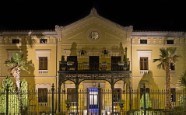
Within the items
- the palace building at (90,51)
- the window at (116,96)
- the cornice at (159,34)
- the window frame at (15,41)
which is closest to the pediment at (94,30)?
the palace building at (90,51)

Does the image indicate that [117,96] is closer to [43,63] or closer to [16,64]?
[43,63]

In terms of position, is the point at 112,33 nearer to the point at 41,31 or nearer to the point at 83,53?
the point at 83,53

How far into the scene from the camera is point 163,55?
41750mm

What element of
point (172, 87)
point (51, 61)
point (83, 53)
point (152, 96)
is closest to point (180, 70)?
point (172, 87)

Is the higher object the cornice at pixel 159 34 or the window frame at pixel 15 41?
the cornice at pixel 159 34

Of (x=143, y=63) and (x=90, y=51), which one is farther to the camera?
(x=143, y=63)

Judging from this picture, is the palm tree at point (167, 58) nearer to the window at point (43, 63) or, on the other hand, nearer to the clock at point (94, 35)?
the clock at point (94, 35)

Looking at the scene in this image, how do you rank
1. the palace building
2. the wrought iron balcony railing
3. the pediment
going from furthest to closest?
the pediment, the palace building, the wrought iron balcony railing

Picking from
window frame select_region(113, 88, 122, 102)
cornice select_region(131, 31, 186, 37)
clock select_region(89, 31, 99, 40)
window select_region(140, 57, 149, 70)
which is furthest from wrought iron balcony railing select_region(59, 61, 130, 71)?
cornice select_region(131, 31, 186, 37)

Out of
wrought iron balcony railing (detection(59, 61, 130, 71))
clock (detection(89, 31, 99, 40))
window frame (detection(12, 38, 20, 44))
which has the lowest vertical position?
wrought iron balcony railing (detection(59, 61, 130, 71))

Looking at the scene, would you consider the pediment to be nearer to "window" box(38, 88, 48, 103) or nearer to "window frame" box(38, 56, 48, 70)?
"window frame" box(38, 56, 48, 70)

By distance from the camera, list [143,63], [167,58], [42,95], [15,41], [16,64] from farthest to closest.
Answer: [143,63]
[15,41]
[42,95]
[167,58]
[16,64]

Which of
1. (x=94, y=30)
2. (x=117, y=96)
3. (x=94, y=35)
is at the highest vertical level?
(x=94, y=30)

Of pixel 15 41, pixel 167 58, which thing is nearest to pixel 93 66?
pixel 167 58
